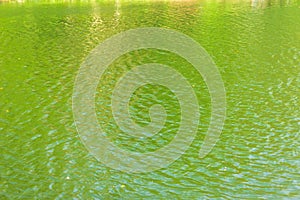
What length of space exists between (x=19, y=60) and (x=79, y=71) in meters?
6.80

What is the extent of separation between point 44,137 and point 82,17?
39.8 metres

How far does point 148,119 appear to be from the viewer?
73.8ft

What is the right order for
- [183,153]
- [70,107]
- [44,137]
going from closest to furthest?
[183,153]
[44,137]
[70,107]

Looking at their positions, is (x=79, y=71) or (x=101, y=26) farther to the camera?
(x=101, y=26)

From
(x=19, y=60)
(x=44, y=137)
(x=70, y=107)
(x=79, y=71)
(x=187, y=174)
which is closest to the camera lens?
(x=187, y=174)

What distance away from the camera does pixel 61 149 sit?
62.8 feet

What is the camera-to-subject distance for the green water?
52.3 ft

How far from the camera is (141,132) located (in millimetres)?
20969

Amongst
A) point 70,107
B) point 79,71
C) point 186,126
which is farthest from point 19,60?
point 186,126

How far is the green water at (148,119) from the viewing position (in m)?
16.0

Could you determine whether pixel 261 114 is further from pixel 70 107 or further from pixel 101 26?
pixel 101 26

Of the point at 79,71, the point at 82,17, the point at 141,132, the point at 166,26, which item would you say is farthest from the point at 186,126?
the point at 82,17

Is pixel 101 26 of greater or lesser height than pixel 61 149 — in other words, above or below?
above

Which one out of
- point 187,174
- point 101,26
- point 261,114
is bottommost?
point 187,174
